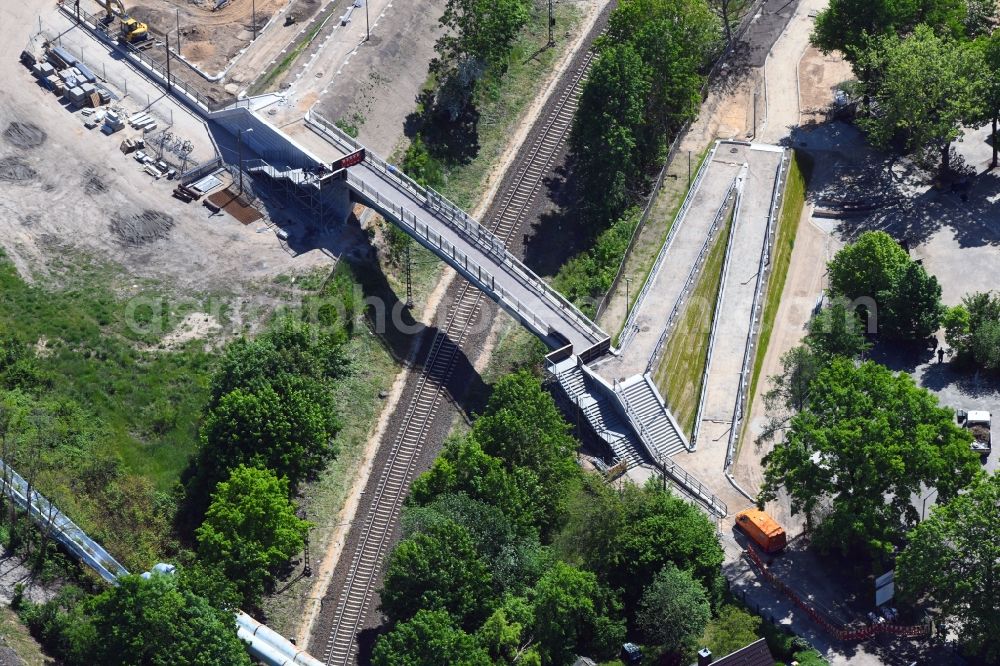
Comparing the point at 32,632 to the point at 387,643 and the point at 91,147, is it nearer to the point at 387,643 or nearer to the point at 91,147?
the point at 387,643

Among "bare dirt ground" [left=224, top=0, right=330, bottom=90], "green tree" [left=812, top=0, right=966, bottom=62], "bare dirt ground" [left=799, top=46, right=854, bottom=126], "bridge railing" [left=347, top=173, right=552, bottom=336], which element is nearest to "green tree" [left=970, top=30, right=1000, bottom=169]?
"green tree" [left=812, top=0, right=966, bottom=62]

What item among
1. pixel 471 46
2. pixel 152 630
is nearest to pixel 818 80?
pixel 471 46

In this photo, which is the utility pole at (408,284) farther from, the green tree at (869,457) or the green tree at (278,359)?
the green tree at (869,457)

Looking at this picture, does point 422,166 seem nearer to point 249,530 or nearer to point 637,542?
point 249,530

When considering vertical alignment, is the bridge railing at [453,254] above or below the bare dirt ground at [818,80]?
below

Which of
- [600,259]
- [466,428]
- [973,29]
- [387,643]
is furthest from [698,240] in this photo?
[387,643]

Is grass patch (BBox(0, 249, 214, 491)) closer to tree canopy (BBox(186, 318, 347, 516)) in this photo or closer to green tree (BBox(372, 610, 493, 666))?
tree canopy (BBox(186, 318, 347, 516))

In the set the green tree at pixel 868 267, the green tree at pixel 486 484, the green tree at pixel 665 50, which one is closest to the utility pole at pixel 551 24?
the green tree at pixel 665 50
